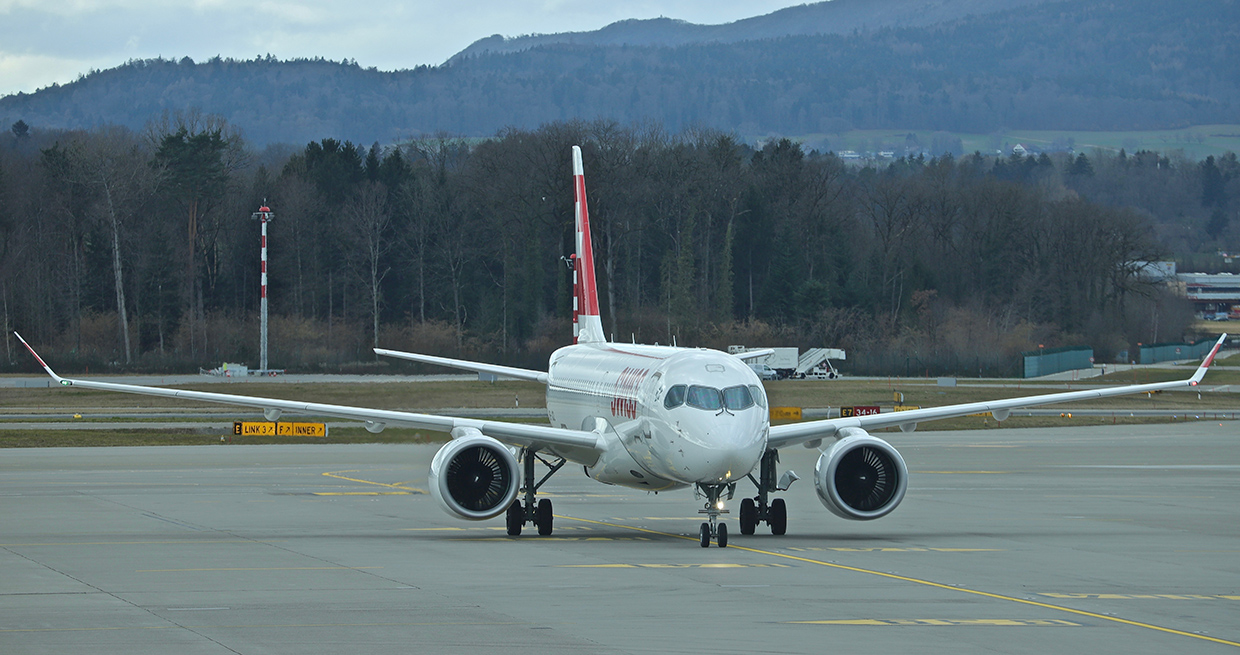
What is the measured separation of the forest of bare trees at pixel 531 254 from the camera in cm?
11800

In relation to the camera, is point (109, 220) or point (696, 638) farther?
point (109, 220)

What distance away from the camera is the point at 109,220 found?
11575 cm

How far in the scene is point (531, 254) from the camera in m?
127

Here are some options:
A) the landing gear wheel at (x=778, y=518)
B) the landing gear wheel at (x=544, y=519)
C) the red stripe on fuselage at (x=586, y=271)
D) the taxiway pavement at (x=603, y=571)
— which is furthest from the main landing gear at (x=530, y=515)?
the red stripe on fuselage at (x=586, y=271)

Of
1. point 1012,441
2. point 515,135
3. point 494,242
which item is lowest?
point 1012,441

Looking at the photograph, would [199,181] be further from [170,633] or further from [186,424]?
[170,633]

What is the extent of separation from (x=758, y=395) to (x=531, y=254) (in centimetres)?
10389

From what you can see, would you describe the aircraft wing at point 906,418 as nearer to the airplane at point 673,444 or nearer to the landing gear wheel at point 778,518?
the airplane at point 673,444

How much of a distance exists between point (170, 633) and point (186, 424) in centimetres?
4643

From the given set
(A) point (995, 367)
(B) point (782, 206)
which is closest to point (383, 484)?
(A) point (995, 367)

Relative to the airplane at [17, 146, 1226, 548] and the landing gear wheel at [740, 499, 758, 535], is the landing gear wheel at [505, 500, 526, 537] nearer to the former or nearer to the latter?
the airplane at [17, 146, 1226, 548]

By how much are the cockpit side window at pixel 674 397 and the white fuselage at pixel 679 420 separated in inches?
0.7

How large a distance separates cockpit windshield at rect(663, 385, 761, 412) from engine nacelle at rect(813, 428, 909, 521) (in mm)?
2735

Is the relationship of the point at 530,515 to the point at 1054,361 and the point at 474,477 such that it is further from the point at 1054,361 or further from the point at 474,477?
the point at 1054,361
